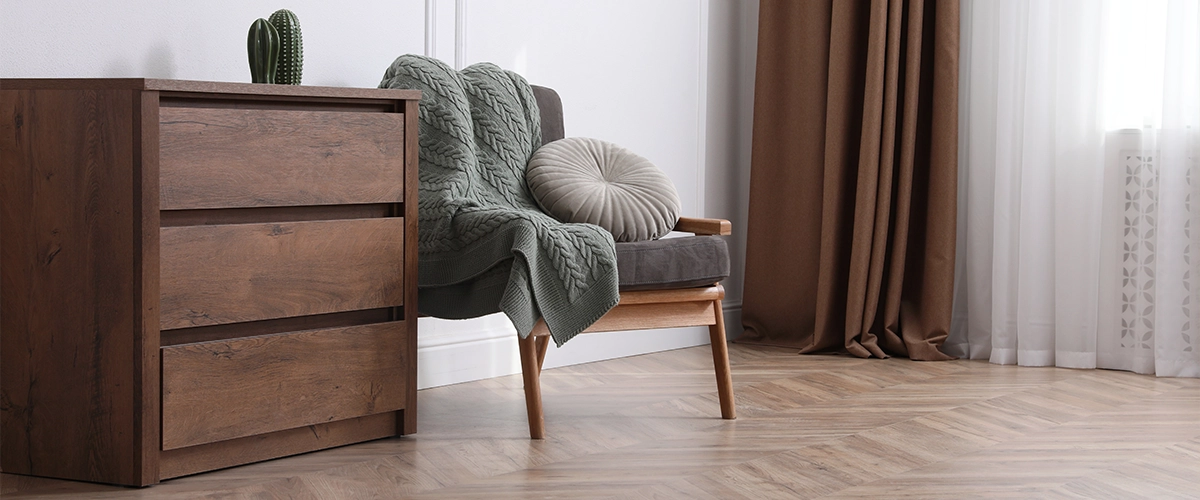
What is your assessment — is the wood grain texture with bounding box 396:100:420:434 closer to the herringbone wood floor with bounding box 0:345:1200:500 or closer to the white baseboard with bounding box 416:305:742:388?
the herringbone wood floor with bounding box 0:345:1200:500

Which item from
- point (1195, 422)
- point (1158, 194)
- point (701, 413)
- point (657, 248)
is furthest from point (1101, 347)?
point (657, 248)

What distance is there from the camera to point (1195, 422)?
2.67 metres

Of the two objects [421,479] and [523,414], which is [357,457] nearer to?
[421,479]

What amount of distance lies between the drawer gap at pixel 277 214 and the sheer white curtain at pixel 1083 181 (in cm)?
196

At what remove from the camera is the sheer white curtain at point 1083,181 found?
3223 millimetres

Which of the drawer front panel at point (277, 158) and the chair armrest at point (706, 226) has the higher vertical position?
the drawer front panel at point (277, 158)

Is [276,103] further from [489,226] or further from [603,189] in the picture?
[603,189]

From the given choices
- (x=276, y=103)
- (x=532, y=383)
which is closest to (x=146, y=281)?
(x=276, y=103)

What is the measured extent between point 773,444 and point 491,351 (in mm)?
1004

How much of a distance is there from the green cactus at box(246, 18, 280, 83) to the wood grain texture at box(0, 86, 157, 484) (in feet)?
1.40

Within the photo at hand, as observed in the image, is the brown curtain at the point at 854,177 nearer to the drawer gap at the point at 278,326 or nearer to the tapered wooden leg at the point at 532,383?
the tapered wooden leg at the point at 532,383

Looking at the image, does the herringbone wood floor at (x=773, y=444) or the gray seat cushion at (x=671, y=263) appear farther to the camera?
the gray seat cushion at (x=671, y=263)

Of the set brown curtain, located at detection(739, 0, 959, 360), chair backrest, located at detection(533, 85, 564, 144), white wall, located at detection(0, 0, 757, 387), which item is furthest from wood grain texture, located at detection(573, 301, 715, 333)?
brown curtain, located at detection(739, 0, 959, 360)

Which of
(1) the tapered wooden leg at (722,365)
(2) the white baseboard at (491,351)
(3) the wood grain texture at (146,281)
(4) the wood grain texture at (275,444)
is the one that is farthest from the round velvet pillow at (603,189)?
(3) the wood grain texture at (146,281)
